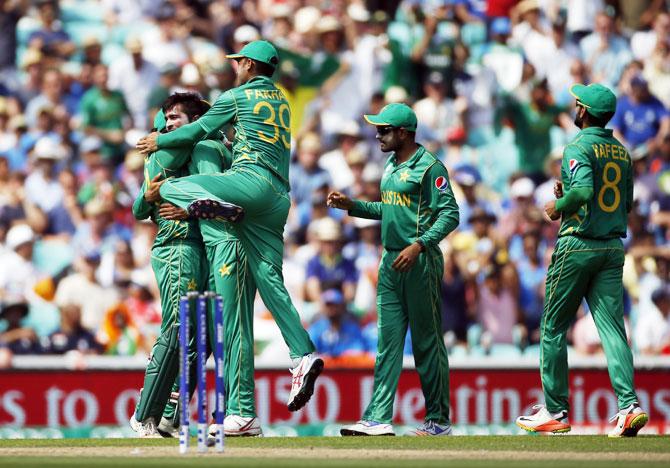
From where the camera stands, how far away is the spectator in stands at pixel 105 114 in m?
17.4

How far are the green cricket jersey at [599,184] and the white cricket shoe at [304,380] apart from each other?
1.97 meters

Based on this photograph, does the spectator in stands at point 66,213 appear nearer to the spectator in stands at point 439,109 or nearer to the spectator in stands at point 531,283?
the spectator in stands at point 439,109

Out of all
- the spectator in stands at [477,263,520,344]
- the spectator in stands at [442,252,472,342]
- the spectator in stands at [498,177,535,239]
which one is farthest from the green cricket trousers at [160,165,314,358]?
the spectator in stands at [498,177,535,239]

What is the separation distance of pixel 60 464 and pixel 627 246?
9460 millimetres

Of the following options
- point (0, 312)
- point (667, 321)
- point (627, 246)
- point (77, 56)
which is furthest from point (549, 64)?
point (0, 312)

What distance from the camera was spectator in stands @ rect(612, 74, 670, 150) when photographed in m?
17.9

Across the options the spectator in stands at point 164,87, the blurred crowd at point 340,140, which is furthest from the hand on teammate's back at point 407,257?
the spectator in stands at point 164,87

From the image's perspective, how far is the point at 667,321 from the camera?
615 inches

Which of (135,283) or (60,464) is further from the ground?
(135,283)

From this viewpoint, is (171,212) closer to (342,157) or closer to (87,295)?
(87,295)

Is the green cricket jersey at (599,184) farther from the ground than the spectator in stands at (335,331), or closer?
farther from the ground

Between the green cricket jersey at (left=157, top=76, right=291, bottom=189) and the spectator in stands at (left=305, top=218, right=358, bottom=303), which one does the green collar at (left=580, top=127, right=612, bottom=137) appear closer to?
the green cricket jersey at (left=157, top=76, right=291, bottom=189)

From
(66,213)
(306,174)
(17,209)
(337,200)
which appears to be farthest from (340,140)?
(337,200)

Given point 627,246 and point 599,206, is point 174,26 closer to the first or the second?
point 627,246
